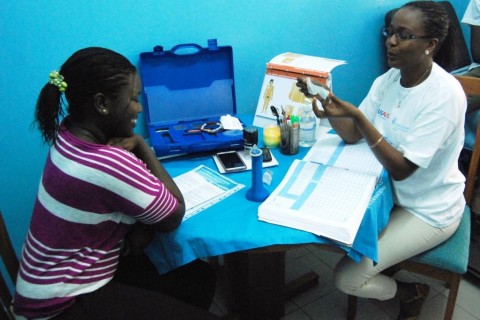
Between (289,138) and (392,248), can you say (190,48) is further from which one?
(392,248)

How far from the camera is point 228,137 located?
4.91 ft

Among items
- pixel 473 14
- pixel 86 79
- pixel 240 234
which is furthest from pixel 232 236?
pixel 473 14

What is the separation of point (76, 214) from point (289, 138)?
2.60ft

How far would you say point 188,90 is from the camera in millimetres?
1730

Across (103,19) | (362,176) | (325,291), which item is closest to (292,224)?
(362,176)

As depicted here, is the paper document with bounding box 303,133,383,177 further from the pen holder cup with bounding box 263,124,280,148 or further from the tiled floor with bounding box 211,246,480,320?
the tiled floor with bounding box 211,246,480,320

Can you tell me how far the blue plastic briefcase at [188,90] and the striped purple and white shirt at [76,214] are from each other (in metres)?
0.58

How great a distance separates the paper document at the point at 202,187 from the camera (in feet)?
3.86

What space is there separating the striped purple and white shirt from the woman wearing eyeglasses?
0.68 metres

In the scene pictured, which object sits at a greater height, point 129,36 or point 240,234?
point 129,36

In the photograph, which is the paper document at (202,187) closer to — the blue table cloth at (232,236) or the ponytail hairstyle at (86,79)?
the blue table cloth at (232,236)

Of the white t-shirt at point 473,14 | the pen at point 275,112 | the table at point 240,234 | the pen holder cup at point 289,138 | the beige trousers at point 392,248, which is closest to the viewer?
the table at point 240,234

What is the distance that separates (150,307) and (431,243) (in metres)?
0.93

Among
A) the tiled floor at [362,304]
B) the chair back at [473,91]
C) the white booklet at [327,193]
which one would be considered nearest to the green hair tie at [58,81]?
the white booklet at [327,193]
